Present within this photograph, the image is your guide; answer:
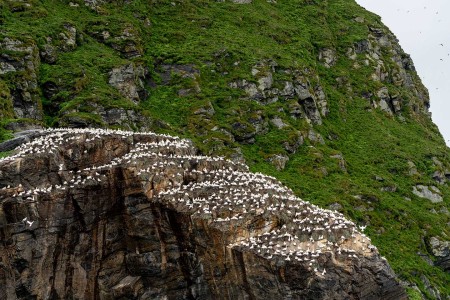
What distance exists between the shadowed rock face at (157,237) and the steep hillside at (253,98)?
76.7ft

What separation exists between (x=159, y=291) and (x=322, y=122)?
6710 centimetres

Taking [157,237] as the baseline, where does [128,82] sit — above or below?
below

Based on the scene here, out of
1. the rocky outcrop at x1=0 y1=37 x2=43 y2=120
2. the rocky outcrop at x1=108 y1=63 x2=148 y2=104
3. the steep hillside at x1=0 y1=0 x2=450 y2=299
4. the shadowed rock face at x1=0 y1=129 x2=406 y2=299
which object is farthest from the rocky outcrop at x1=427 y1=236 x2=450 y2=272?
the rocky outcrop at x1=0 y1=37 x2=43 y2=120

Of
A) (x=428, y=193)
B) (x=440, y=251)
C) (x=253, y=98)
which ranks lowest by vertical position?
(x=440, y=251)

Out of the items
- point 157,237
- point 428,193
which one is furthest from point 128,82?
point 428,193

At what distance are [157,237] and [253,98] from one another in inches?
2173

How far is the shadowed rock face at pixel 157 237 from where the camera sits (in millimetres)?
33125

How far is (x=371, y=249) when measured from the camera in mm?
34812

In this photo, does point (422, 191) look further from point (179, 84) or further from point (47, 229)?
point (47, 229)

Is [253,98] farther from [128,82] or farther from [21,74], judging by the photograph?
[21,74]

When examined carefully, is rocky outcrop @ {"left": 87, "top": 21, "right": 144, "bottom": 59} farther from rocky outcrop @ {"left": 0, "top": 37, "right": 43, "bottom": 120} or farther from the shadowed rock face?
the shadowed rock face

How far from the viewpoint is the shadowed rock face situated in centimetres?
3312

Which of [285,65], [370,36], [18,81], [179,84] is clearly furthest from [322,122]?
[18,81]

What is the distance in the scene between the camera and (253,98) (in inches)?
3519
